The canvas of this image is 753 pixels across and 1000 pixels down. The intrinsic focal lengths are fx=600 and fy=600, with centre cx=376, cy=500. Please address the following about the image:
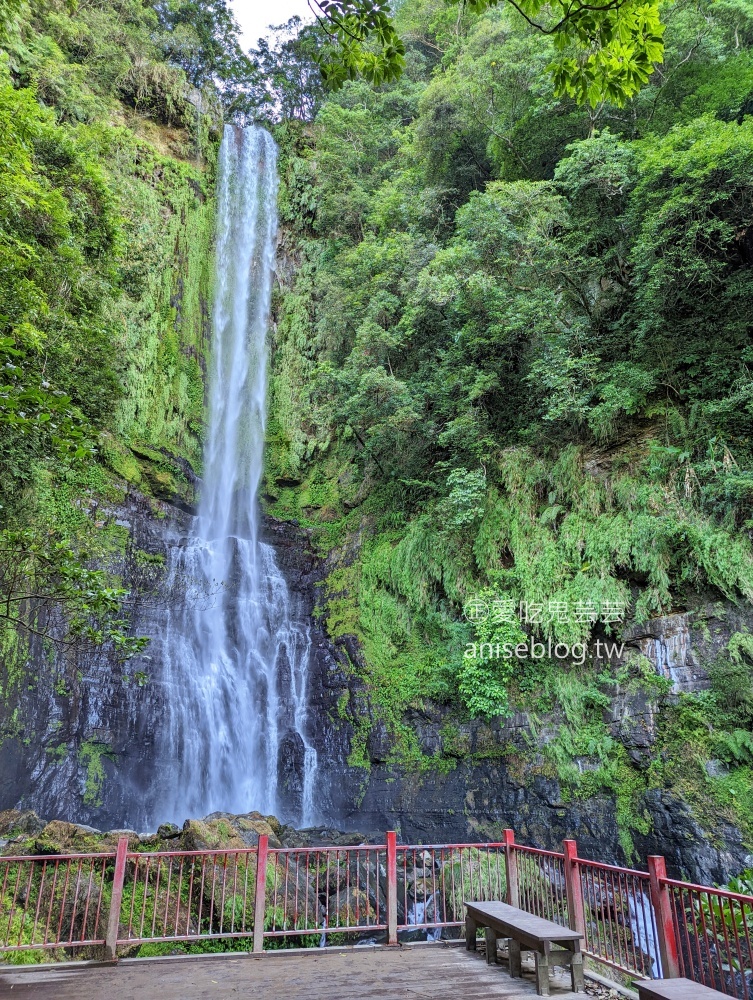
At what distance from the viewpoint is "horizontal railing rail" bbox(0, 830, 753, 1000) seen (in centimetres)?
442

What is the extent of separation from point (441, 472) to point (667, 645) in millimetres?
6741

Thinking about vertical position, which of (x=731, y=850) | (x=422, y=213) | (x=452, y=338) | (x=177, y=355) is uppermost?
(x=422, y=213)

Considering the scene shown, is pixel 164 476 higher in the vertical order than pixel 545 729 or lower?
higher

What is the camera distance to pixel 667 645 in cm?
934

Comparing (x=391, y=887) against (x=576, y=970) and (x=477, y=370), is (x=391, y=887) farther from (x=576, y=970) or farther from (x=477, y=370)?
(x=477, y=370)

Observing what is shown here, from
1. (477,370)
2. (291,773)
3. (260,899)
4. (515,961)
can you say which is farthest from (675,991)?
(477,370)

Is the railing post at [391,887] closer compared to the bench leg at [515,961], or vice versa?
the bench leg at [515,961]

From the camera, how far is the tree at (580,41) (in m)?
2.86

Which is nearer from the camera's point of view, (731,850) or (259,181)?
(731,850)

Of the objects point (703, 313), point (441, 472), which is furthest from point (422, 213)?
point (703, 313)

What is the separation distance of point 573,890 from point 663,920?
100 cm

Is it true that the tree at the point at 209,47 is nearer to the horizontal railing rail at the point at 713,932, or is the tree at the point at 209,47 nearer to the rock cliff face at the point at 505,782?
the rock cliff face at the point at 505,782

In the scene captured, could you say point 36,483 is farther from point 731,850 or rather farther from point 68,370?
point 731,850

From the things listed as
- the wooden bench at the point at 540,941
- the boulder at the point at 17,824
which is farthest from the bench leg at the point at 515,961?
the boulder at the point at 17,824
